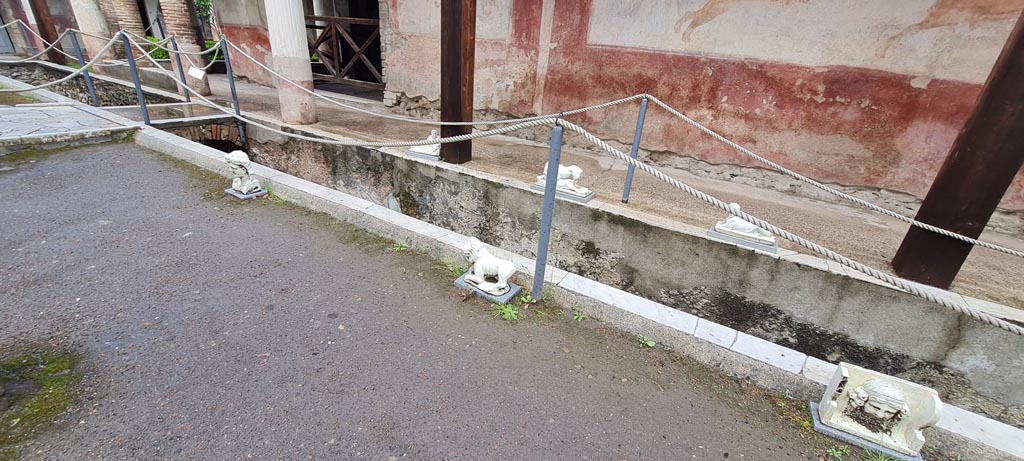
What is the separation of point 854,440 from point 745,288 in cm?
166

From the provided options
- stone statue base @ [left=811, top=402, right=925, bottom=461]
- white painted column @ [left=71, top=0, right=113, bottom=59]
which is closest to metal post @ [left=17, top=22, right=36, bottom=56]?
white painted column @ [left=71, top=0, right=113, bottom=59]

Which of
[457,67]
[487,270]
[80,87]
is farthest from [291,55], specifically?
[80,87]

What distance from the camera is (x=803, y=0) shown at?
4238 millimetres

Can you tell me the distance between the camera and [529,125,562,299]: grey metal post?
2.13 meters

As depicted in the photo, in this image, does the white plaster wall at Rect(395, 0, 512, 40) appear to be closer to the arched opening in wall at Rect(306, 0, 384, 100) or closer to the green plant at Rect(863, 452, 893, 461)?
A: the arched opening in wall at Rect(306, 0, 384, 100)

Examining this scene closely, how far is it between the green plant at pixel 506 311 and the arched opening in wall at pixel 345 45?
316 inches

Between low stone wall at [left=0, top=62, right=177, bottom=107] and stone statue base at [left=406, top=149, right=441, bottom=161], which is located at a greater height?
stone statue base at [left=406, top=149, right=441, bottom=161]

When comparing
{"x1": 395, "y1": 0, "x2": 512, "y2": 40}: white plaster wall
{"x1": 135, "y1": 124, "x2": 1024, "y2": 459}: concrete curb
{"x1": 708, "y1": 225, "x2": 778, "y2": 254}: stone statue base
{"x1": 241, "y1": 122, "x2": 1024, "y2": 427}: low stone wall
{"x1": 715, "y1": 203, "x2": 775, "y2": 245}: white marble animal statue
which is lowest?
{"x1": 241, "y1": 122, "x2": 1024, "y2": 427}: low stone wall

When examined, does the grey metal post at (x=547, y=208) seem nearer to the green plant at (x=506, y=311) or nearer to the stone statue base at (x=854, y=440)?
the green plant at (x=506, y=311)

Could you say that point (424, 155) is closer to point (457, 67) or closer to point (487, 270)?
point (457, 67)

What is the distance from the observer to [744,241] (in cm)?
323

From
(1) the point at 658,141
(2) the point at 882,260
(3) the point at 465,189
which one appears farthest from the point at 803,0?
(3) the point at 465,189

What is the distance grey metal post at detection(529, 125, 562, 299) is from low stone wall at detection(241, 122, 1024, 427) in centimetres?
147

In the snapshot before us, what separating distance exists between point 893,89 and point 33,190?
8.17 meters
